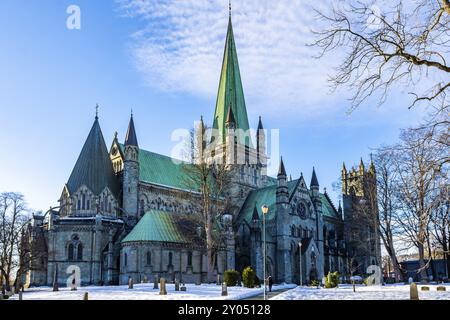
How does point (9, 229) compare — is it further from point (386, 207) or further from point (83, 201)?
point (386, 207)

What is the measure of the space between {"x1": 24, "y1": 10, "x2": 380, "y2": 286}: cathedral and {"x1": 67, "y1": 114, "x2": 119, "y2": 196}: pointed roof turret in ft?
0.39

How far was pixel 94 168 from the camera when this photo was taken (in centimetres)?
5709

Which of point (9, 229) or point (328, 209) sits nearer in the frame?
point (9, 229)

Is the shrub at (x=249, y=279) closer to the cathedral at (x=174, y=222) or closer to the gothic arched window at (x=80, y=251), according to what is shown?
the cathedral at (x=174, y=222)

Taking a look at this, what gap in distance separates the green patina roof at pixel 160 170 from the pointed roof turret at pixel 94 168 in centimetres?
317

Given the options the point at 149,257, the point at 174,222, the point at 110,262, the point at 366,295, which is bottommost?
the point at 366,295

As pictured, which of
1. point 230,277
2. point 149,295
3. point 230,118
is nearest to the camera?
point 149,295

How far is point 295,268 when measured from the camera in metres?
62.1

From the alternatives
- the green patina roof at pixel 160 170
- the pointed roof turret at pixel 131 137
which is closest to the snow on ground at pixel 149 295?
the pointed roof turret at pixel 131 137

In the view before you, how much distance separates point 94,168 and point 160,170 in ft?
Answer: 30.8

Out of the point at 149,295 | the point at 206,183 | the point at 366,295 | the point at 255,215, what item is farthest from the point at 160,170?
the point at 366,295

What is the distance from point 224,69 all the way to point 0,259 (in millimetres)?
45704

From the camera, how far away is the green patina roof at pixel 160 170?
201 feet

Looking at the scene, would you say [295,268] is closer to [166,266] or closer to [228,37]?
[166,266]
